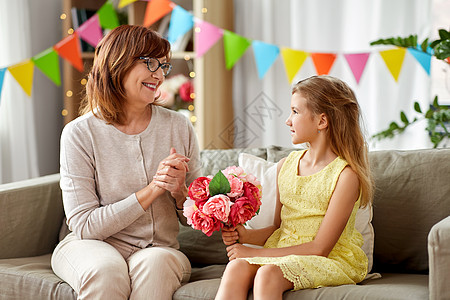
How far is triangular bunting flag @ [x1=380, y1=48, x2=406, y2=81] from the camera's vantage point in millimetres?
2934

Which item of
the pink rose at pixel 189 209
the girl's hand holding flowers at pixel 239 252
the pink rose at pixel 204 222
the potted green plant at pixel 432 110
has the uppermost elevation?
the potted green plant at pixel 432 110

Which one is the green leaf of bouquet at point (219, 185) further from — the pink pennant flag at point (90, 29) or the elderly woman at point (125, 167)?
the pink pennant flag at point (90, 29)

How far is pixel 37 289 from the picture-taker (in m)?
1.97

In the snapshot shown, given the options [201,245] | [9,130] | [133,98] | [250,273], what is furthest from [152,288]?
[9,130]

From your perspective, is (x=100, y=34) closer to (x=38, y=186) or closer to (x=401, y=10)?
(x=38, y=186)

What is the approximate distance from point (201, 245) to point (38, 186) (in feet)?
2.21

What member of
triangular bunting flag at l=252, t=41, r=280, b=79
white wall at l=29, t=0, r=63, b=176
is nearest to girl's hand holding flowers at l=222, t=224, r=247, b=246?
triangular bunting flag at l=252, t=41, r=280, b=79

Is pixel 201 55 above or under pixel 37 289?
above

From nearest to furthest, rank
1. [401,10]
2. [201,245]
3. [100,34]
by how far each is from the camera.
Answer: [201,245]
[401,10]
[100,34]

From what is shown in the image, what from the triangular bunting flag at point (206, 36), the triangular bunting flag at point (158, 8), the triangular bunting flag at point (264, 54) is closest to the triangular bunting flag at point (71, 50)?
the triangular bunting flag at point (158, 8)

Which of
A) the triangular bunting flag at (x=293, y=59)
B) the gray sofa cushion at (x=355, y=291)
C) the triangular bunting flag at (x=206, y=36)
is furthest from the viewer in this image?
the triangular bunting flag at (x=206, y=36)

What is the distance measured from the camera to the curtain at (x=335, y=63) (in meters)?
3.03

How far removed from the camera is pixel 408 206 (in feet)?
6.98

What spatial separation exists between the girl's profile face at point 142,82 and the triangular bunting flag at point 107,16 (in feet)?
5.24
